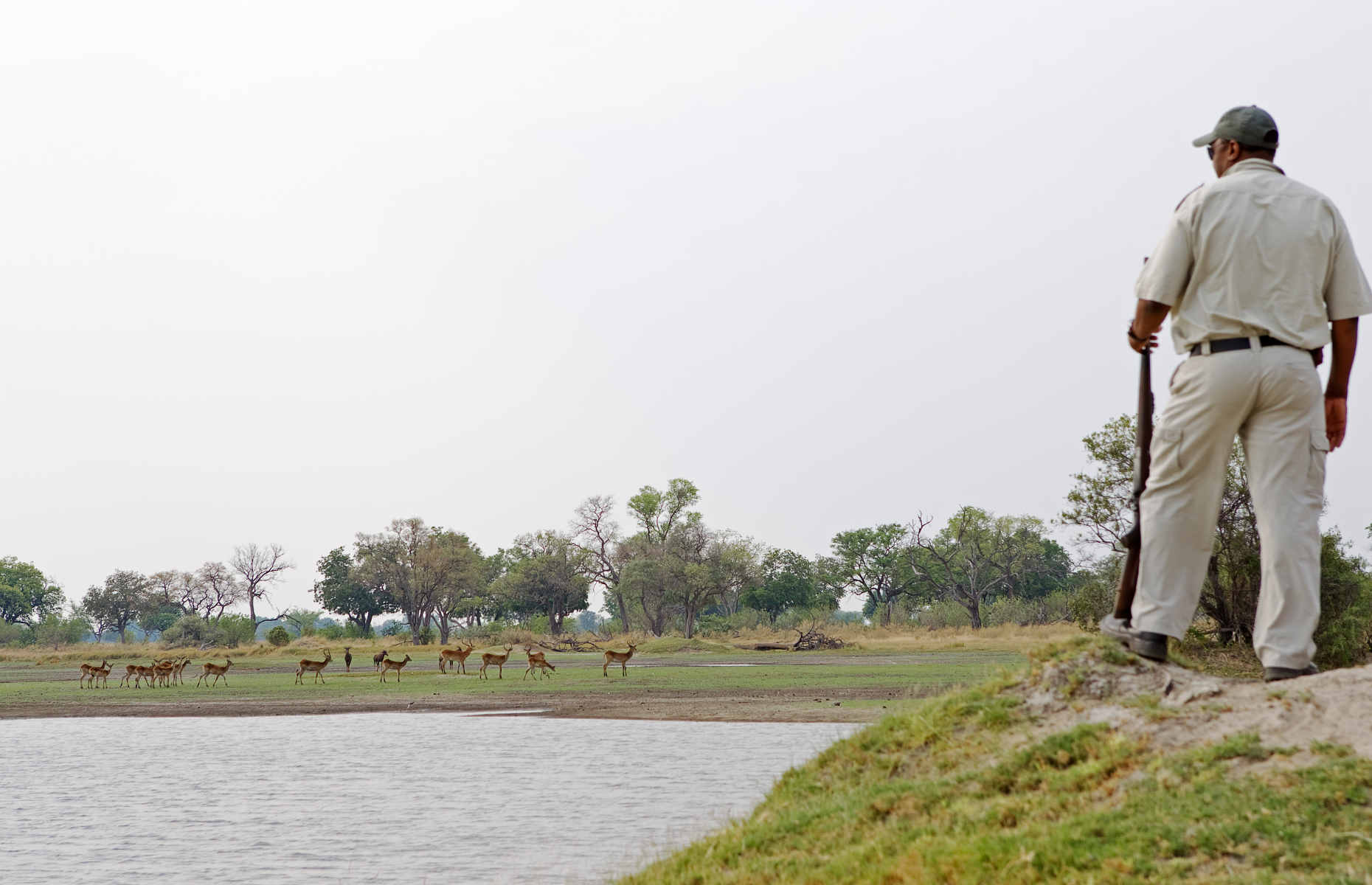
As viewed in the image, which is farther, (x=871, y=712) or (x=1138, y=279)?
(x=871, y=712)

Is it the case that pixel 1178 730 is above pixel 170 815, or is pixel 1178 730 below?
above

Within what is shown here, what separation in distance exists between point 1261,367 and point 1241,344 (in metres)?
0.15

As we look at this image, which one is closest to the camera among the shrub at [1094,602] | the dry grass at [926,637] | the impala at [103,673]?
the shrub at [1094,602]

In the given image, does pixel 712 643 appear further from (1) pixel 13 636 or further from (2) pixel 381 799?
(1) pixel 13 636

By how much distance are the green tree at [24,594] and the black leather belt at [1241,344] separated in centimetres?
13534

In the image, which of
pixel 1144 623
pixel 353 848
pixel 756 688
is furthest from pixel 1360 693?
pixel 756 688

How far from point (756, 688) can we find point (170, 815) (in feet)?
60.7

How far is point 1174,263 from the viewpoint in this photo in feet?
19.1

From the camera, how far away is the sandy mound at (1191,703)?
505 cm

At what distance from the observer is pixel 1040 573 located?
321ft

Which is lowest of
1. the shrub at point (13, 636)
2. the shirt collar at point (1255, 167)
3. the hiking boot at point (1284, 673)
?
the hiking boot at point (1284, 673)

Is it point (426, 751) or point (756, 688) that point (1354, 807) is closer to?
point (426, 751)

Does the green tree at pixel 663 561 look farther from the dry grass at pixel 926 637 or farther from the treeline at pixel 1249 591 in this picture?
the treeline at pixel 1249 591

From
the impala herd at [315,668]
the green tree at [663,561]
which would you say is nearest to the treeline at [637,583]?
the green tree at [663,561]
